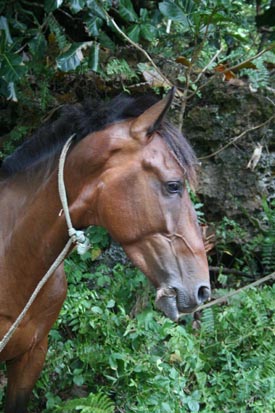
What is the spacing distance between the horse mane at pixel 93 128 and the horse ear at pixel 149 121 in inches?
2.6

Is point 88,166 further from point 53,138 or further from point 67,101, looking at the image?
point 67,101

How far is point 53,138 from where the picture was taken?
2.75 meters

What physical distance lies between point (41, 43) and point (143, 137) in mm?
1908

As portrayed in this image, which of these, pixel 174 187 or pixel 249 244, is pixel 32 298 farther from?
pixel 249 244

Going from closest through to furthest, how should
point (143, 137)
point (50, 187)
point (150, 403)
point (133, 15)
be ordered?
point (143, 137) < point (50, 187) < point (150, 403) < point (133, 15)

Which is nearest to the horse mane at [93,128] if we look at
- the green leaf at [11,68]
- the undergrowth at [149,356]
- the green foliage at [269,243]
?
the green leaf at [11,68]

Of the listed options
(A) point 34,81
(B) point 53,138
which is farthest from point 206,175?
(B) point 53,138

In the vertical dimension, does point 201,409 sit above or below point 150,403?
below

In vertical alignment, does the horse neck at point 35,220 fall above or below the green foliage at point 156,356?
above

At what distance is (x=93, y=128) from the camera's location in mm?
2590

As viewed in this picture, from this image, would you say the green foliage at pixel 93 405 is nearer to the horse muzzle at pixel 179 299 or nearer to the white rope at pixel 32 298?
the white rope at pixel 32 298

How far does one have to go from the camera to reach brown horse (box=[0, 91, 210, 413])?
2410 mm

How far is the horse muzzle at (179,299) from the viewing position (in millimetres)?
2395

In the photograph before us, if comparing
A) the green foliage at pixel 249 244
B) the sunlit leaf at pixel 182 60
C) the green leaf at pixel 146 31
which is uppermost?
the green leaf at pixel 146 31
